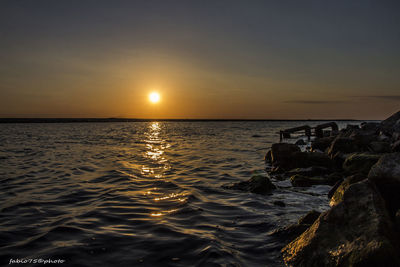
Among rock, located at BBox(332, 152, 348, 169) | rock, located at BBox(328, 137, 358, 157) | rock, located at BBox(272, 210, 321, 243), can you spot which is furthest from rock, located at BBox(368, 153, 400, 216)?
rock, located at BBox(328, 137, 358, 157)

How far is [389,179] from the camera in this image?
436 centimetres

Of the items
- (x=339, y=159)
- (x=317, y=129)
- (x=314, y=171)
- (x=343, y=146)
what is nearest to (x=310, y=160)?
(x=339, y=159)

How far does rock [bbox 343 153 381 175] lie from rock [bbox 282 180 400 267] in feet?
18.6

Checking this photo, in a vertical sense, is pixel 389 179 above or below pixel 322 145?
above

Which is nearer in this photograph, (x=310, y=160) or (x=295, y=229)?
(x=295, y=229)

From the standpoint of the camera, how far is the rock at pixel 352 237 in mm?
3012

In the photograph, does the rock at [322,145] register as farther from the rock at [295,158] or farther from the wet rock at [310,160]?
the wet rock at [310,160]

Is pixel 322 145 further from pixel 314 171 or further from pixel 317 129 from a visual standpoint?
pixel 317 129

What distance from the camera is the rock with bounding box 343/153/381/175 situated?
8792mm

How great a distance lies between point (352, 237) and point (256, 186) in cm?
508

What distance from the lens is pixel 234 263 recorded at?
413cm

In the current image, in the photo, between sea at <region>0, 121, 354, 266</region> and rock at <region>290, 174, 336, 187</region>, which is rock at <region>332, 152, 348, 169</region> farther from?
sea at <region>0, 121, 354, 266</region>

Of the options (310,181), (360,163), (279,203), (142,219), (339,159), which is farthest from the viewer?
(339,159)

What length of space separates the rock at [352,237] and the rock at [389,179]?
0.64 metres
